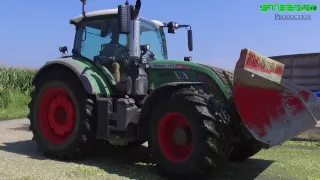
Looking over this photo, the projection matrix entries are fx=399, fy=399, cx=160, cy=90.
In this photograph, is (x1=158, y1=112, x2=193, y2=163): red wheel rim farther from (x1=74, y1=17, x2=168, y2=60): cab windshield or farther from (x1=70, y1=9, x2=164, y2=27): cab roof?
(x1=70, y1=9, x2=164, y2=27): cab roof

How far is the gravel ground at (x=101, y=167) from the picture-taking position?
505cm

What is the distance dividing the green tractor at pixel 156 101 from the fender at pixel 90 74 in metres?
0.02

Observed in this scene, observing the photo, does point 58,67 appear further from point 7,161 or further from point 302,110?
point 302,110

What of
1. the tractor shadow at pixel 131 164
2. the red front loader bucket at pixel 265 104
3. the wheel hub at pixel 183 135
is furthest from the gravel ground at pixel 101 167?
the red front loader bucket at pixel 265 104

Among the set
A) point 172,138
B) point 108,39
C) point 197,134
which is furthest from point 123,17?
point 197,134

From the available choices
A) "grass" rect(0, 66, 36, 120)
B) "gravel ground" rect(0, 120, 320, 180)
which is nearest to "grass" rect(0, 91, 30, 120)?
"grass" rect(0, 66, 36, 120)

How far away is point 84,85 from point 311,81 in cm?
951

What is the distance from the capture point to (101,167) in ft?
18.3

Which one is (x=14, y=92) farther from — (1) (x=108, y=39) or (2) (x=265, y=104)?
(2) (x=265, y=104)

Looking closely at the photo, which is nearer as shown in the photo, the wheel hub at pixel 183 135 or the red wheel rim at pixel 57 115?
the wheel hub at pixel 183 135

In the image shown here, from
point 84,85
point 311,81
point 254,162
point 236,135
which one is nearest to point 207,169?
point 236,135

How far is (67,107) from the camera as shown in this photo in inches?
248

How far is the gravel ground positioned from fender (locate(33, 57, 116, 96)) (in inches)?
42.8

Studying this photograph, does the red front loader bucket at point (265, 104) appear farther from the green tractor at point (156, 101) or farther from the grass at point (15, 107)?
the grass at point (15, 107)
